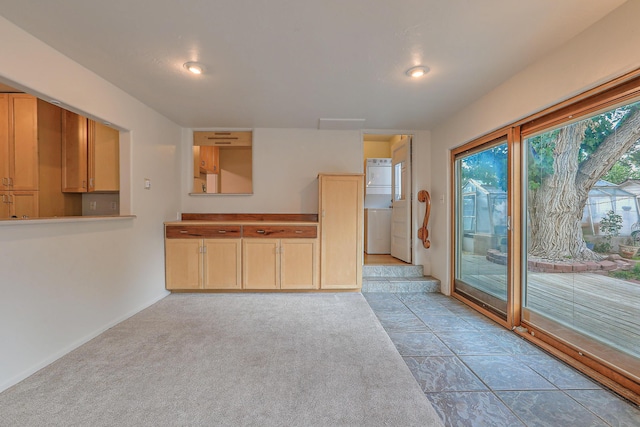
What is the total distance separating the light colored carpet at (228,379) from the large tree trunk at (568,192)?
5.28ft

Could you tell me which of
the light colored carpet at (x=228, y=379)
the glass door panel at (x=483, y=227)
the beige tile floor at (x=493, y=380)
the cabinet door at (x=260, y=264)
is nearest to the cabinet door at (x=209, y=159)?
the cabinet door at (x=260, y=264)

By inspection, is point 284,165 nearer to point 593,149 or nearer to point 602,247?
point 593,149

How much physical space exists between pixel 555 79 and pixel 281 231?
305 centimetres

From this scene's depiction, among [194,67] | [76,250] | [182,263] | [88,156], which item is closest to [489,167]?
[194,67]

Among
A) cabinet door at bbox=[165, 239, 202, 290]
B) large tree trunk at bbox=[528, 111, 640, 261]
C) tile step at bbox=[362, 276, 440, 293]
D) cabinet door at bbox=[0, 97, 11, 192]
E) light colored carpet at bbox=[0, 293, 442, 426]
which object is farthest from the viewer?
tile step at bbox=[362, 276, 440, 293]

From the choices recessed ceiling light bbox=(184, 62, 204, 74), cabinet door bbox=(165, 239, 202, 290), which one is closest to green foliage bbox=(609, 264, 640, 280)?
recessed ceiling light bbox=(184, 62, 204, 74)

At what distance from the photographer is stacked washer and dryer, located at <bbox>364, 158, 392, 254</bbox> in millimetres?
5293

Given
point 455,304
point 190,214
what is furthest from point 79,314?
→ point 455,304

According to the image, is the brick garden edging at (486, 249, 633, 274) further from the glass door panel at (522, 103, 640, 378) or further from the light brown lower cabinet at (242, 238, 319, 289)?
the light brown lower cabinet at (242, 238, 319, 289)

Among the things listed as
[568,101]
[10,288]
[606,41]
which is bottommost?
[10,288]

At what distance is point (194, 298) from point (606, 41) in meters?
4.41

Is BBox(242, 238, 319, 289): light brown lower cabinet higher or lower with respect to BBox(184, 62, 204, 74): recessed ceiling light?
lower

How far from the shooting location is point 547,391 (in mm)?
1702

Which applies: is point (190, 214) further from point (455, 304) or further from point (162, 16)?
point (455, 304)
